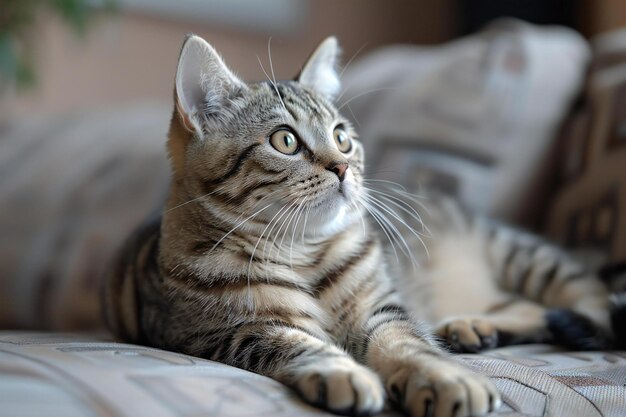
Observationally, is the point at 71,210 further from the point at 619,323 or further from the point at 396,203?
the point at 619,323

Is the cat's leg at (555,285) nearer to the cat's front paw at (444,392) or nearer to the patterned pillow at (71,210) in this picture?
the cat's front paw at (444,392)

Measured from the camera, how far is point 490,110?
5.40 feet

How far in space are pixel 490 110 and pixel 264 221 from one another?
85 centimetres

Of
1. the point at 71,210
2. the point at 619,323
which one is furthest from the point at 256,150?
the point at 71,210

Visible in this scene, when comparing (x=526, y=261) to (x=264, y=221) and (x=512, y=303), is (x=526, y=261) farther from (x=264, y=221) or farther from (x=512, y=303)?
(x=264, y=221)

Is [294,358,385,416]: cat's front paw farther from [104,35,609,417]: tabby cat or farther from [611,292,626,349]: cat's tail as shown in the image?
[611,292,626,349]: cat's tail

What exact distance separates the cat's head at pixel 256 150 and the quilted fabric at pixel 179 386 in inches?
10.7

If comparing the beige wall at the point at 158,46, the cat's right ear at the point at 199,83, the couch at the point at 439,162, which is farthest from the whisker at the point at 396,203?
the beige wall at the point at 158,46

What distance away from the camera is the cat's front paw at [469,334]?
43.8 inches

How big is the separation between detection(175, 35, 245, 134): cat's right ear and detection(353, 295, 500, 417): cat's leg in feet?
1.41

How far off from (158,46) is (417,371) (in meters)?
A: 2.53

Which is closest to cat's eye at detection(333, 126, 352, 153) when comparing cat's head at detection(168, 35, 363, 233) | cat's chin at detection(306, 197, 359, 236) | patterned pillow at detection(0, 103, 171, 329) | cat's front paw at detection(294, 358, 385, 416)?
cat's head at detection(168, 35, 363, 233)

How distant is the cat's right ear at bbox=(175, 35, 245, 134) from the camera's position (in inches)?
39.6

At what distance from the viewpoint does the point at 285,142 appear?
3.39 feet
